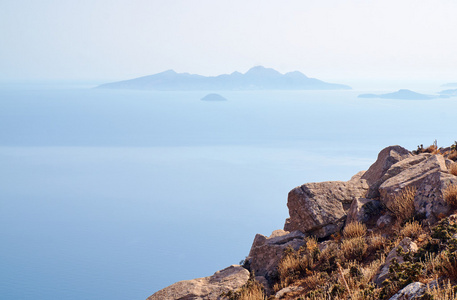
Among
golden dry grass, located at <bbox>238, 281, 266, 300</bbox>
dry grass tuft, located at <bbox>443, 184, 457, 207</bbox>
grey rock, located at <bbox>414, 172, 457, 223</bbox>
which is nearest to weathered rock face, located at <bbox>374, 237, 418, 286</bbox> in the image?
grey rock, located at <bbox>414, 172, 457, 223</bbox>

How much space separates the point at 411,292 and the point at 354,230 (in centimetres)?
565

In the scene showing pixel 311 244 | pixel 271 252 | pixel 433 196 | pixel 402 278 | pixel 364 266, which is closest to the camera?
pixel 402 278

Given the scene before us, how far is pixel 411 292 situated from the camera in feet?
22.2

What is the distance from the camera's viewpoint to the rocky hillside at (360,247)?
307 inches

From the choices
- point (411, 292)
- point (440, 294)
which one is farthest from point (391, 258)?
point (440, 294)

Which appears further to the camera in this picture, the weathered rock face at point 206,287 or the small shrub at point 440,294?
the weathered rock face at point 206,287

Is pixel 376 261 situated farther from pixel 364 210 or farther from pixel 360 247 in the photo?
pixel 364 210

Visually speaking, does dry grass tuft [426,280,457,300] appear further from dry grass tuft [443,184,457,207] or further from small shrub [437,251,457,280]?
dry grass tuft [443,184,457,207]

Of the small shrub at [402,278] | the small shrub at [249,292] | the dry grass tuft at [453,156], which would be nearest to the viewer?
the small shrub at [402,278]

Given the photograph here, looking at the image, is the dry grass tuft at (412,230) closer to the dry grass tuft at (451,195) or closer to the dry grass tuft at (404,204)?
the dry grass tuft at (404,204)

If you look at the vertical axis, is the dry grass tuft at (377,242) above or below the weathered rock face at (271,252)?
above

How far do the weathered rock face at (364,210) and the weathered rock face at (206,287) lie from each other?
156 inches

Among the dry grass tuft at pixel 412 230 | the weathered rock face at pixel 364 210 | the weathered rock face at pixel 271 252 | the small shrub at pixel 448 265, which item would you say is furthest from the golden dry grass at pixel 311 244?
the small shrub at pixel 448 265

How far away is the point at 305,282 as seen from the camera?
10641 mm
